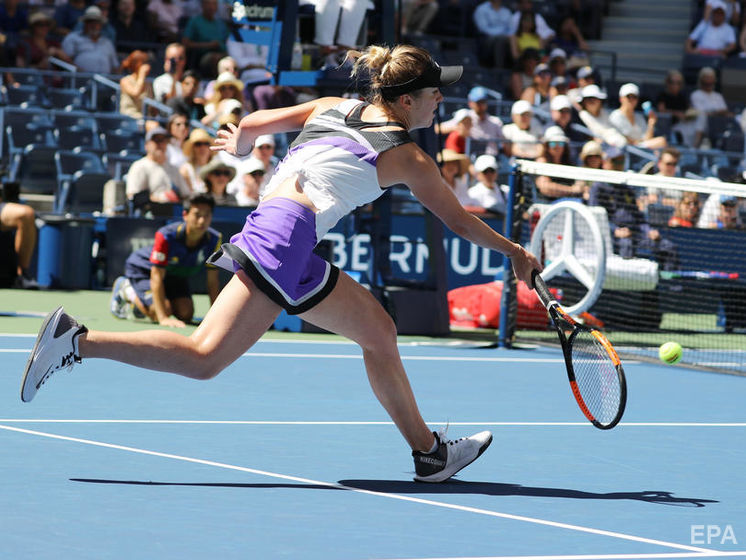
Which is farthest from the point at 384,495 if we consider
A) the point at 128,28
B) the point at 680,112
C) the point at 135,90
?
the point at 680,112

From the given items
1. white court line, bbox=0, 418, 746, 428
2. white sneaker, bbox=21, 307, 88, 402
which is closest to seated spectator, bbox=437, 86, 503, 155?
white court line, bbox=0, 418, 746, 428

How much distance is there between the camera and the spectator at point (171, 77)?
63.3 ft

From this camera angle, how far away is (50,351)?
224 inches

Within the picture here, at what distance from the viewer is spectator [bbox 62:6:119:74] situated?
20078mm

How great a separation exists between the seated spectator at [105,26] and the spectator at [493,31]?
623cm

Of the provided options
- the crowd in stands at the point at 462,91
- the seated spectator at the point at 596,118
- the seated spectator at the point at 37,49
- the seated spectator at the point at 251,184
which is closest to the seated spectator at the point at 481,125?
the crowd in stands at the point at 462,91

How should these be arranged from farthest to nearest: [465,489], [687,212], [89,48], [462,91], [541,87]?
[462,91]
[541,87]
[89,48]
[687,212]
[465,489]

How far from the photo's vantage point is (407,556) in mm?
4641

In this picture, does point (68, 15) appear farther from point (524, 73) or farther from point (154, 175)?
point (524, 73)

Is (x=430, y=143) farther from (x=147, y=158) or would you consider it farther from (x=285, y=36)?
(x=147, y=158)

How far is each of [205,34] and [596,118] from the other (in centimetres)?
575

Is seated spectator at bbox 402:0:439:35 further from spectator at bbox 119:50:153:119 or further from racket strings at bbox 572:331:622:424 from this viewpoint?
racket strings at bbox 572:331:622:424

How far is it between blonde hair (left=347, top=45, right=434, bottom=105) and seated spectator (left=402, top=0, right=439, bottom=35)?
715 inches

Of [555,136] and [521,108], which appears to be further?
[521,108]
